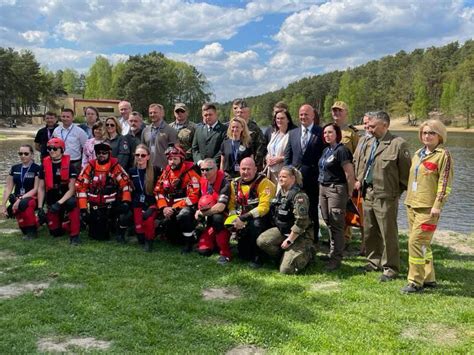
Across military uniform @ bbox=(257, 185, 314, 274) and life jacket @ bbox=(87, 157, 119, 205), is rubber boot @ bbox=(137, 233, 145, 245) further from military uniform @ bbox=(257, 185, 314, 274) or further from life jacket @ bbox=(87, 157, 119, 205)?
military uniform @ bbox=(257, 185, 314, 274)

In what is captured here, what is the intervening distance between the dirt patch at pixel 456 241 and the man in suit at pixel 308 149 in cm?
316

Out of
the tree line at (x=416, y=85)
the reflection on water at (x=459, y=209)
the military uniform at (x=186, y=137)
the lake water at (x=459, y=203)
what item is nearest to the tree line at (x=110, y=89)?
the tree line at (x=416, y=85)

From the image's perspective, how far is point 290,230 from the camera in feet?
21.5

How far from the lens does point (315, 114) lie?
7246 mm

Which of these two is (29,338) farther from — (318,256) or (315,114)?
(315,114)

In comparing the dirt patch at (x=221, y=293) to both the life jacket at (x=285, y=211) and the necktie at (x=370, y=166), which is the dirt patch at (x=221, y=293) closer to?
the life jacket at (x=285, y=211)

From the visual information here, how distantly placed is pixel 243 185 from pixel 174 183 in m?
1.22

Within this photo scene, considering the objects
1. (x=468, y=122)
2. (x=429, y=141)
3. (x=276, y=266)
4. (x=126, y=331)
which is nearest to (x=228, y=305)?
(x=126, y=331)

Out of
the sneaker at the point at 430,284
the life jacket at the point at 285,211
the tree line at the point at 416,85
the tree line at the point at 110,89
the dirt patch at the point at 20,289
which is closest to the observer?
the dirt patch at the point at 20,289

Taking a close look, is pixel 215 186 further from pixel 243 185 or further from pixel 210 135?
pixel 210 135

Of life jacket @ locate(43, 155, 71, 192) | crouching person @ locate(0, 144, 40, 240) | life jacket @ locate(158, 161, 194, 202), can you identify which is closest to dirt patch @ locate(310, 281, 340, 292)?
life jacket @ locate(158, 161, 194, 202)

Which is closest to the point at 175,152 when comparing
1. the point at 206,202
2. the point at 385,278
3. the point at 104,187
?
the point at 206,202

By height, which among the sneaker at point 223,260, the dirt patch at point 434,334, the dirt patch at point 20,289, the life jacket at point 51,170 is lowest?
the dirt patch at point 434,334

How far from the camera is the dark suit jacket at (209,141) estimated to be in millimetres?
8000
